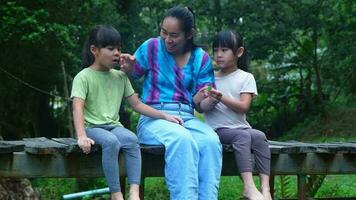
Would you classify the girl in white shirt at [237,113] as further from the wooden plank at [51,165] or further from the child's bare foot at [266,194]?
the wooden plank at [51,165]

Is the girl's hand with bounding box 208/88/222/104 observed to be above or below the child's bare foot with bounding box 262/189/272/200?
above

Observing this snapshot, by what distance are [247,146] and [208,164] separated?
1.16ft

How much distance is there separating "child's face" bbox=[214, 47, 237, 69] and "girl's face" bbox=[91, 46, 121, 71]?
0.69 m

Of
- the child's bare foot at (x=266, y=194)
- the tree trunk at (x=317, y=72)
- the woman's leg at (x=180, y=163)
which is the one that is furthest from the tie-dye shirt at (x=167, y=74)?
the tree trunk at (x=317, y=72)

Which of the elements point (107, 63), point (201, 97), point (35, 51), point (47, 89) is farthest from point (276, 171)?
point (47, 89)

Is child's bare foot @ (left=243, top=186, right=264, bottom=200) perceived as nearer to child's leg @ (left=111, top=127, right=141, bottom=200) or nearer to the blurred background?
child's leg @ (left=111, top=127, right=141, bottom=200)

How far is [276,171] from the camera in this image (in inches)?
175

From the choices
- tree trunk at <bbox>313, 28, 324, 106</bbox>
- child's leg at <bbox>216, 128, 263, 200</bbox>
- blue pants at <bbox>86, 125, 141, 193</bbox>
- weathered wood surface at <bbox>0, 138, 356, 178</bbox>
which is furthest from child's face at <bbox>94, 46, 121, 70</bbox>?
tree trunk at <bbox>313, 28, 324, 106</bbox>

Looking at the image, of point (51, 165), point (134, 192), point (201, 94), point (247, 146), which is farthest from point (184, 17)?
point (51, 165)

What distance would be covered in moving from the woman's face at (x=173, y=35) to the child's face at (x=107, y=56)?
33 centimetres

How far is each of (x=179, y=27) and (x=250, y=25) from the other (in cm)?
824

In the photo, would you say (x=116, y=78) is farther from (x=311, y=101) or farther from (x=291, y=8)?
(x=311, y=101)

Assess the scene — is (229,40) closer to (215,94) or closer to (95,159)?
(215,94)

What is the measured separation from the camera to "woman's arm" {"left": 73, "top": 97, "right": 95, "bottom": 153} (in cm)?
360
